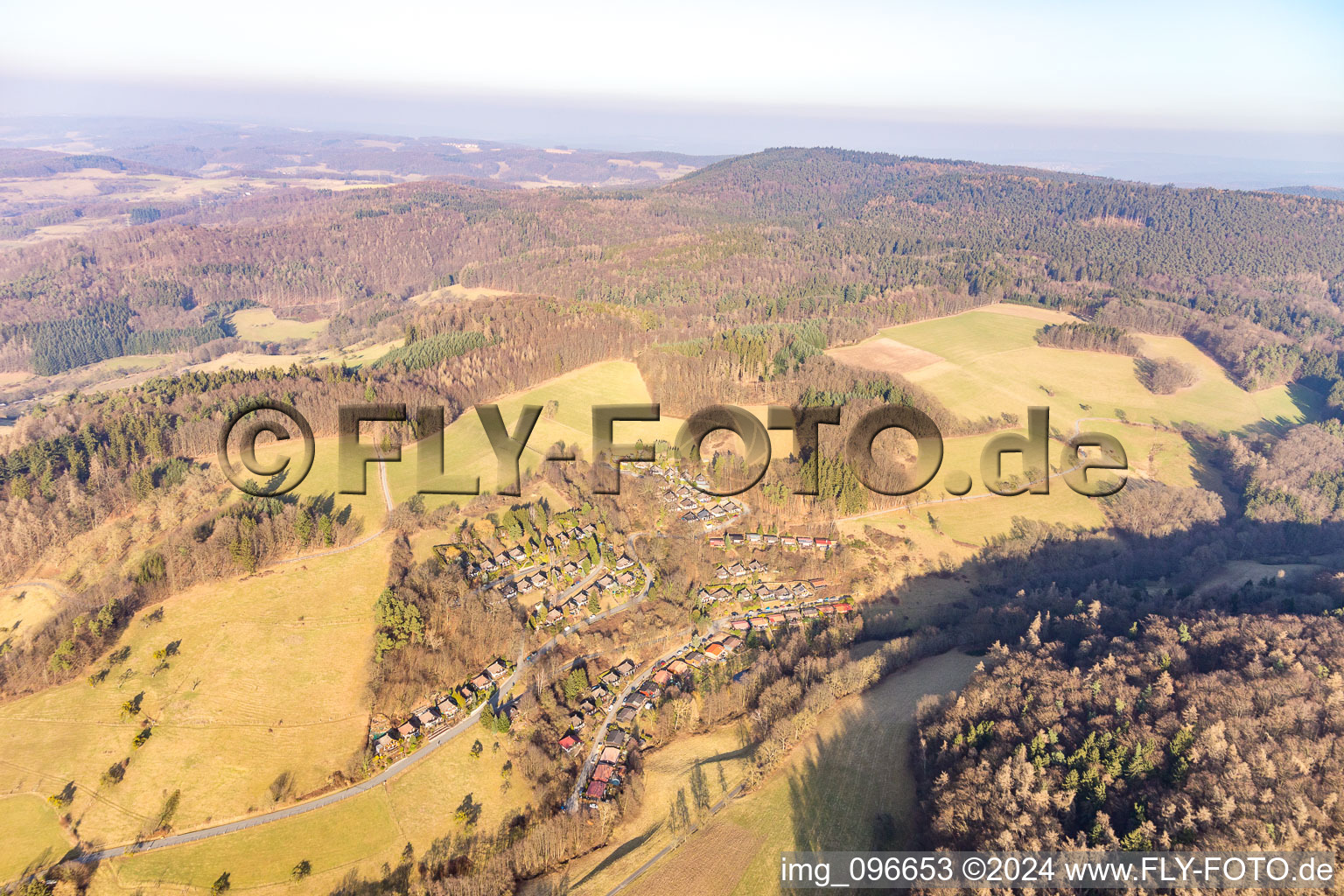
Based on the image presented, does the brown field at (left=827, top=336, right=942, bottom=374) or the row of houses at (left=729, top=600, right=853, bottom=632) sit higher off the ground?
the brown field at (left=827, top=336, right=942, bottom=374)

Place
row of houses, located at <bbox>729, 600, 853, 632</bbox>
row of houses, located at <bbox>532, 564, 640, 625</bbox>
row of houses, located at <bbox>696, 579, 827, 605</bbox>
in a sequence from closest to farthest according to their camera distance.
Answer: row of houses, located at <bbox>532, 564, 640, 625</bbox>, row of houses, located at <bbox>729, 600, 853, 632</bbox>, row of houses, located at <bbox>696, 579, 827, 605</bbox>

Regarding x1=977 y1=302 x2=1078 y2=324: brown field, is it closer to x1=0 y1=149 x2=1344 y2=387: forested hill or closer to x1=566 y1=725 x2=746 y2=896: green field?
x1=0 y1=149 x2=1344 y2=387: forested hill

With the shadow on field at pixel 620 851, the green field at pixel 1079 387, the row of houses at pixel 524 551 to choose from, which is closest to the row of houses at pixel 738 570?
the row of houses at pixel 524 551

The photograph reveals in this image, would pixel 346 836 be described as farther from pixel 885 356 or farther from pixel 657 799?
pixel 885 356

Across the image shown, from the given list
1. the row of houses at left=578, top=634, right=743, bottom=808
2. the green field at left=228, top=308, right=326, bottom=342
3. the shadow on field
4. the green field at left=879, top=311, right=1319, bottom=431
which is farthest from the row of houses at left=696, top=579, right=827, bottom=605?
the green field at left=228, top=308, right=326, bottom=342

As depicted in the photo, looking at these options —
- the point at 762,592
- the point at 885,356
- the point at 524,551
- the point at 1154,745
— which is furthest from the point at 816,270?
the point at 1154,745

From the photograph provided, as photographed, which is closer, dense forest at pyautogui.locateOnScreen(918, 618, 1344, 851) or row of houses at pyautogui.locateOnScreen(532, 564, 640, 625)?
dense forest at pyautogui.locateOnScreen(918, 618, 1344, 851)

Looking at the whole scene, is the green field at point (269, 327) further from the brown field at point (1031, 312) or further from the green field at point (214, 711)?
the brown field at point (1031, 312)
